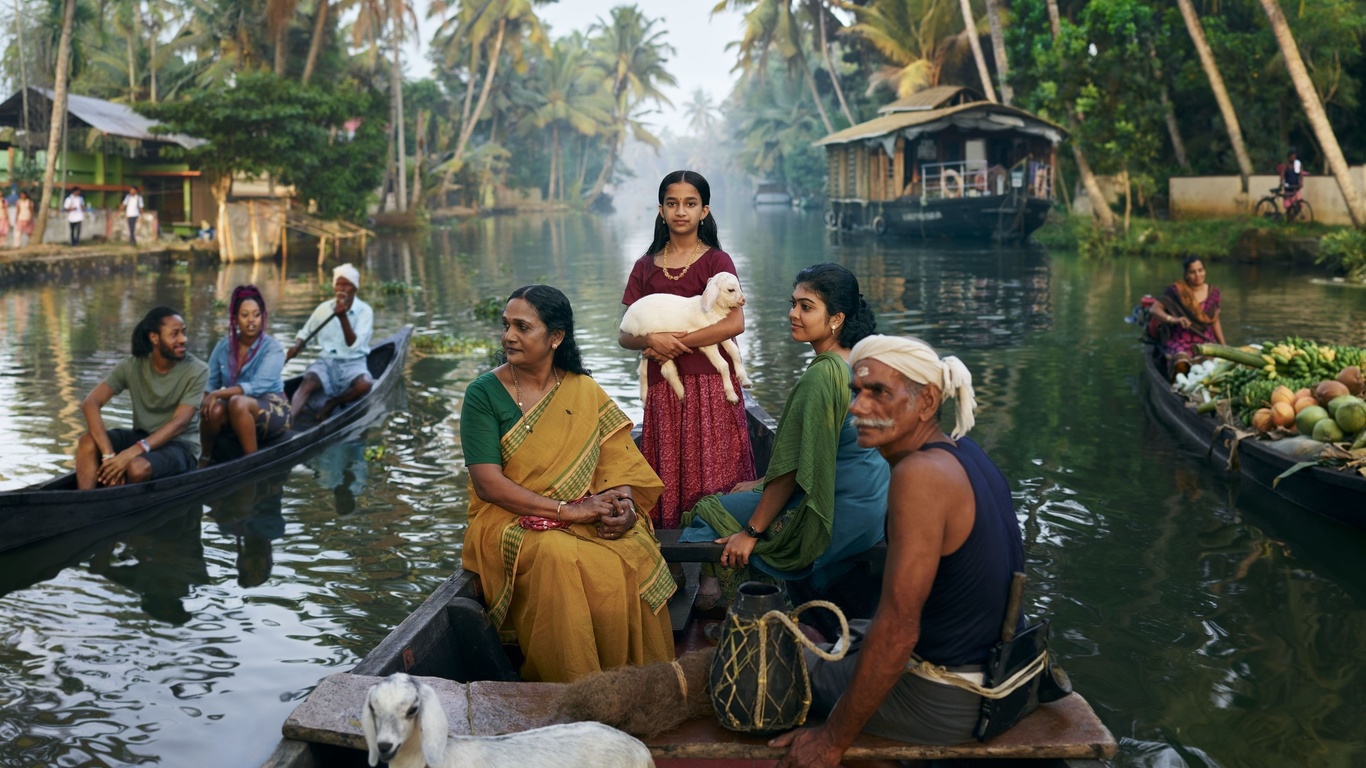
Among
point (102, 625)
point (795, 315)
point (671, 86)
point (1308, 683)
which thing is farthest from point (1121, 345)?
point (671, 86)

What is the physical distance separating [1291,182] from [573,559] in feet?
79.9

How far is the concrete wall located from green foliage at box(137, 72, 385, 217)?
2090cm

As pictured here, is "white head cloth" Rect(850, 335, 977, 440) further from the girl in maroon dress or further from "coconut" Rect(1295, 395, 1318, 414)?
"coconut" Rect(1295, 395, 1318, 414)

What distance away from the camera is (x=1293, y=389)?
8352mm

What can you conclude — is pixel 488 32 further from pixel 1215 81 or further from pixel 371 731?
pixel 371 731

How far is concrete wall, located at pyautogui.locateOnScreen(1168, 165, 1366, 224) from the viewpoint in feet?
78.4

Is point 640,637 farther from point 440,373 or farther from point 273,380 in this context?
point 440,373

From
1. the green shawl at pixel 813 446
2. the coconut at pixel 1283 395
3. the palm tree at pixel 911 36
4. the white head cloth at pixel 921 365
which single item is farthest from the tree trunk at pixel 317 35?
the white head cloth at pixel 921 365

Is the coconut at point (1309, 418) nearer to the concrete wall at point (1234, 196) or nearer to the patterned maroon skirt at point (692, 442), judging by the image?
the patterned maroon skirt at point (692, 442)

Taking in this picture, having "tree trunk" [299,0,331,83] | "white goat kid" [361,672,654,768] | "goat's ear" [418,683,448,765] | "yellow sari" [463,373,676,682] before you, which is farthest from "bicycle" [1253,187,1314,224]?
"goat's ear" [418,683,448,765]

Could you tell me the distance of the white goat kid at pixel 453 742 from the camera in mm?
2939

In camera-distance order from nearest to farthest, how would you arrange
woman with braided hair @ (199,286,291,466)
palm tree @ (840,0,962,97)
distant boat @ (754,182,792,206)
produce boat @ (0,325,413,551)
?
1. produce boat @ (0,325,413,551)
2. woman with braided hair @ (199,286,291,466)
3. palm tree @ (840,0,962,97)
4. distant boat @ (754,182,792,206)

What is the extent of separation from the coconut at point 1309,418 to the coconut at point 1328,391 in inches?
3.3

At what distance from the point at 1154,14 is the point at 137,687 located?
29.1 metres
